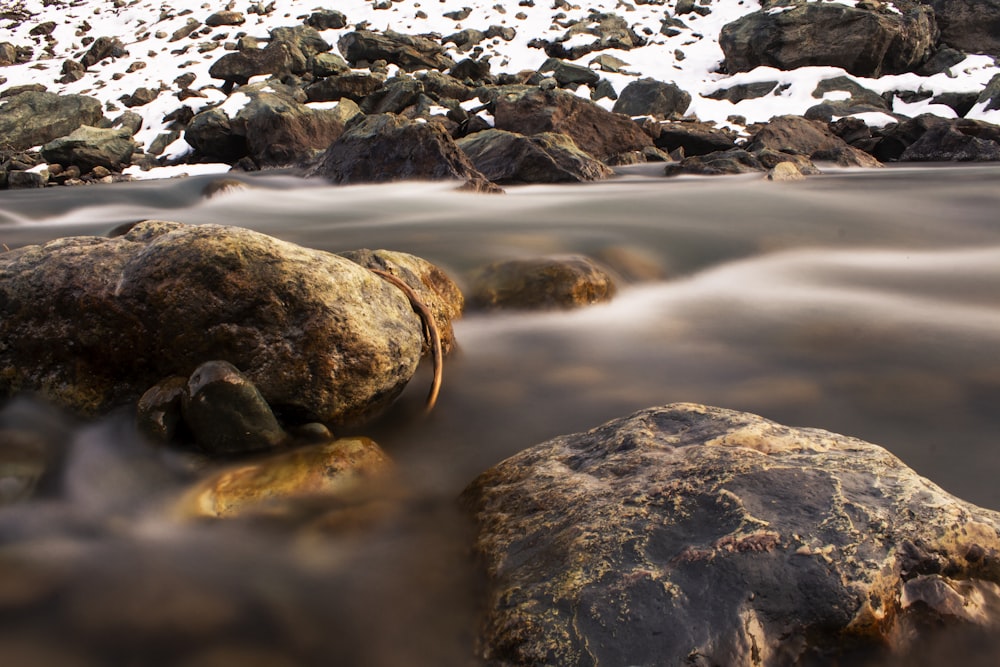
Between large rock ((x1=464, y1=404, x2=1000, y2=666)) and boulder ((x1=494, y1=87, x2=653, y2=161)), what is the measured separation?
1034 centimetres

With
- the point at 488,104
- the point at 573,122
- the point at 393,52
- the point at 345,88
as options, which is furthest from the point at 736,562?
the point at 393,52

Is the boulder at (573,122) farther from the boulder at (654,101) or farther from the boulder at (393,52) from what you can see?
the boulder at (393,52)

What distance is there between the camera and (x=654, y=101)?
15.8m

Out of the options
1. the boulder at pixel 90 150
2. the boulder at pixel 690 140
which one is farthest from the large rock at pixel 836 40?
the boulder at pixel 90 150

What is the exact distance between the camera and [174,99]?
56.4ft

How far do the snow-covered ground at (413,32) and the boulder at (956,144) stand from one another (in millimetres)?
2252

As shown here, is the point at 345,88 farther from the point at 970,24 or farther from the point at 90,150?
the point at 970,24

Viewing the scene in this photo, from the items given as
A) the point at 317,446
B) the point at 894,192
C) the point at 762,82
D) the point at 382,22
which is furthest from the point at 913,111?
the point at 317,446

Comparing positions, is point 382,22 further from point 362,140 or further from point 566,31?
point 362,140

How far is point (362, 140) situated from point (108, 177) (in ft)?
21.1

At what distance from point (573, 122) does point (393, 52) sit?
976 cm

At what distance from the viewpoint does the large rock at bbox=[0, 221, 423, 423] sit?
6.94 feet

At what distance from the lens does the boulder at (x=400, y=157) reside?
788cm

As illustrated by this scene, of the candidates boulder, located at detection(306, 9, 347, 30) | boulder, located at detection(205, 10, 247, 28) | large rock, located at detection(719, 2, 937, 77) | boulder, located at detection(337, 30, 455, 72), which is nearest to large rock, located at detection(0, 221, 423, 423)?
boulder, located at detection(337, 30, 455, 72)
